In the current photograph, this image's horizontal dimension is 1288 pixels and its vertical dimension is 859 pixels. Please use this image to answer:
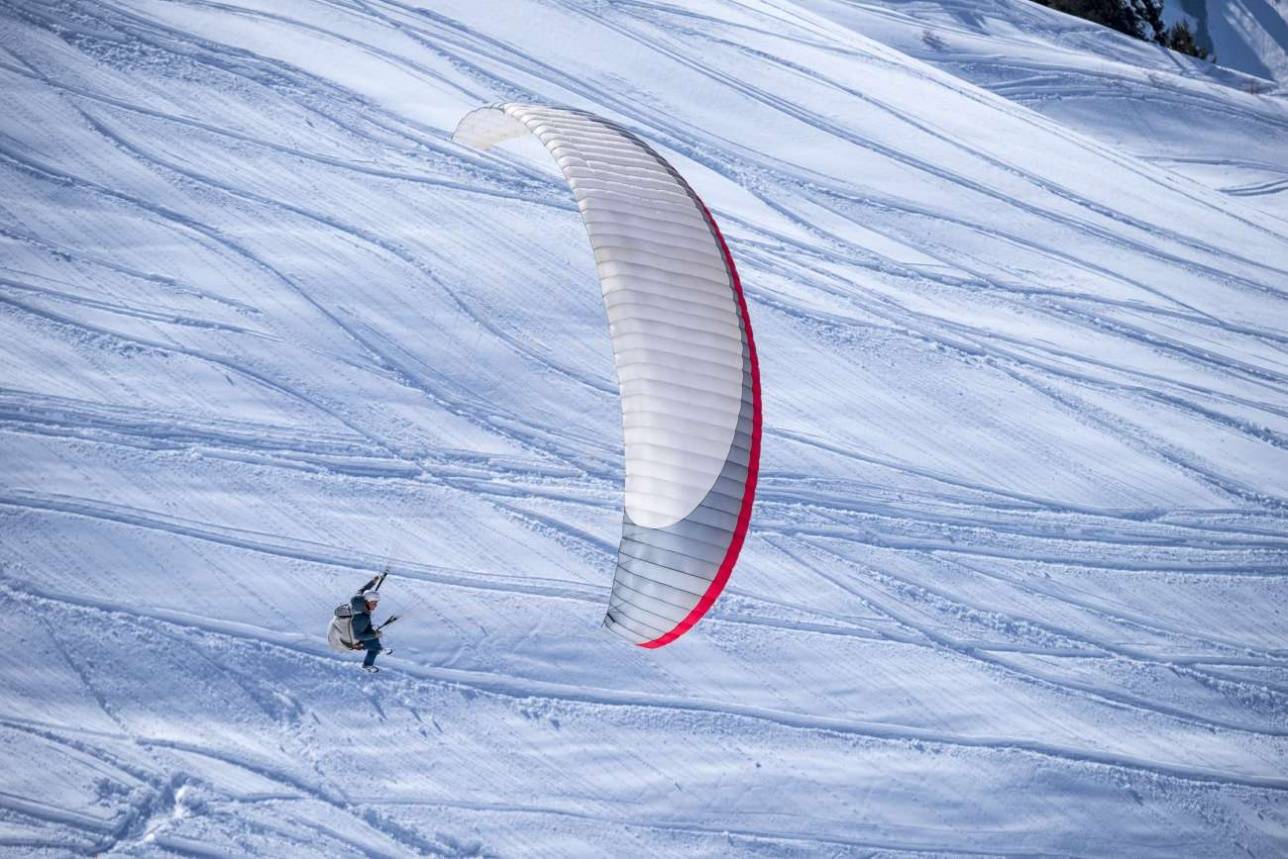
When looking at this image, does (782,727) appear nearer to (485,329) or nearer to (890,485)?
(890,485)

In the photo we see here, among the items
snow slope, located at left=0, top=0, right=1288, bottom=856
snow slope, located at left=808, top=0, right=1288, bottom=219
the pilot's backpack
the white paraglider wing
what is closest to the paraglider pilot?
the pilot's backpack

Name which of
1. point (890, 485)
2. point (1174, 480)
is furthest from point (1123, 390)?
point (890, 485)

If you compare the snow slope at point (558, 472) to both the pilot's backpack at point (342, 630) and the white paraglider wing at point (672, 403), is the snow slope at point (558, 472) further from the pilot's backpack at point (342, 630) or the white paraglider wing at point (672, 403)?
the white paraglider wing at point (672, 403)

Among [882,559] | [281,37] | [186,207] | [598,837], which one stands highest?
[281,37]

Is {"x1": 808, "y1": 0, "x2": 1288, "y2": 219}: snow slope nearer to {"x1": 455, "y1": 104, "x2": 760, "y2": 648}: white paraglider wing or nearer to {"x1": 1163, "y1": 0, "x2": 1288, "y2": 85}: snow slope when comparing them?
{"x1": 1163, "y1": 0, "x2": 1288, "y2": 85}: snow slope

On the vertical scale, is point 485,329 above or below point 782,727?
above

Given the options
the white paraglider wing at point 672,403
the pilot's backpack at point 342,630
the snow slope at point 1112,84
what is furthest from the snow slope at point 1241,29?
the pilot's backpack at point 342,630

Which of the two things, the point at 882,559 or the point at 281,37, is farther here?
the point at 281,37
